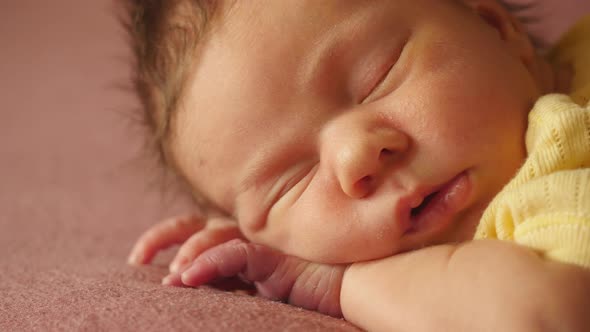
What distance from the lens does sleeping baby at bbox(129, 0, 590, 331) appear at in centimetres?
73

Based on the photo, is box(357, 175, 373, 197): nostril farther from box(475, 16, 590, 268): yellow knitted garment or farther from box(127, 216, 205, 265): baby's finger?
box(127, 216, 205, 265): baby's finger

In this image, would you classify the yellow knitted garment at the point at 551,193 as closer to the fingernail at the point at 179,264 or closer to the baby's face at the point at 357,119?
the baby's face at the point at 357,119

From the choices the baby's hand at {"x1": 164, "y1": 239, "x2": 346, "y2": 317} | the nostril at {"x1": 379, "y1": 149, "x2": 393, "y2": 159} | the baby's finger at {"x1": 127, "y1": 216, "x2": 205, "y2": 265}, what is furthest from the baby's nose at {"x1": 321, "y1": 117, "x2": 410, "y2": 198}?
the baby's finger at {"x1": 127, "y1": 216, "x2": 205, "y2": 265}

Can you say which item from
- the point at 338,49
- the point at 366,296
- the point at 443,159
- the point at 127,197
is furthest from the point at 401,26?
the point at 127,197

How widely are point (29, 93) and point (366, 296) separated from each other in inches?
64.5

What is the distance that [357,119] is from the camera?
808 millimetres

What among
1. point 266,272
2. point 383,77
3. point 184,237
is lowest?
point 184,237

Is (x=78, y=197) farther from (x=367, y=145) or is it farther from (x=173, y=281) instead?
(x=367, y=145)

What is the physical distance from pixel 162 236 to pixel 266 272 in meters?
0.30

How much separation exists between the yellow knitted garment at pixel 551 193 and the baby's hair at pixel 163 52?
0.44m

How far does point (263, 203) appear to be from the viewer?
0.91 m

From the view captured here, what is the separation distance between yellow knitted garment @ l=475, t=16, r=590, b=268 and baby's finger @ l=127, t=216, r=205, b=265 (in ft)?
1.74

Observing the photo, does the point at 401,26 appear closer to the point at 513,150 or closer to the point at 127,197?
the point at 513,150

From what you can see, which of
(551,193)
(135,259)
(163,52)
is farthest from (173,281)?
(551,193)
